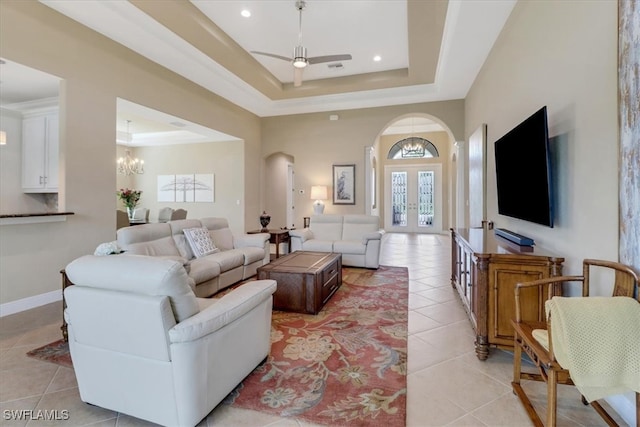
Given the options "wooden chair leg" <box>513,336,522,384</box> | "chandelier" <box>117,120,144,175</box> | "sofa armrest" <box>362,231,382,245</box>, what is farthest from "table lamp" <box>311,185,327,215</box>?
"wooden chair leg" <box>513,336,522,384</box>

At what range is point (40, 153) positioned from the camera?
14.8ft

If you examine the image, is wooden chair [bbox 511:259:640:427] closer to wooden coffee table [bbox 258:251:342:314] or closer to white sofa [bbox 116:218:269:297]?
wooden coffee table [bbox 258:251:342:314]

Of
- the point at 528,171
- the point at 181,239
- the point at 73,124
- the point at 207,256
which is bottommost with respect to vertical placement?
the point at 207,256

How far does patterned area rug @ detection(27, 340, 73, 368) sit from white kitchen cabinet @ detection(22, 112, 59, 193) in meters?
3.01

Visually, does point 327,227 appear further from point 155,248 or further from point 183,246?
point 155,248

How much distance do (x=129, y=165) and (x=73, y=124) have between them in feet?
17.2

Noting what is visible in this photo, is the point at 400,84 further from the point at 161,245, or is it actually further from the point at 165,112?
the point at 161,245

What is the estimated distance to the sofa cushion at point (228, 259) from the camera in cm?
386

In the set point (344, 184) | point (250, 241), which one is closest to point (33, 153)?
point (250, 241)

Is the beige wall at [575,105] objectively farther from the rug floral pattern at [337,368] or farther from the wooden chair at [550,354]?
the rug floral pattern at [337,368]

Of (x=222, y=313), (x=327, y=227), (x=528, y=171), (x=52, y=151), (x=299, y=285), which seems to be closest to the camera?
(x=222, y=313)

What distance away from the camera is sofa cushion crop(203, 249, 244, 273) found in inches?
152

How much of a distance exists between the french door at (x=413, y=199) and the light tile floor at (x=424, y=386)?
800cm

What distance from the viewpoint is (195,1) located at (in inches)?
144
